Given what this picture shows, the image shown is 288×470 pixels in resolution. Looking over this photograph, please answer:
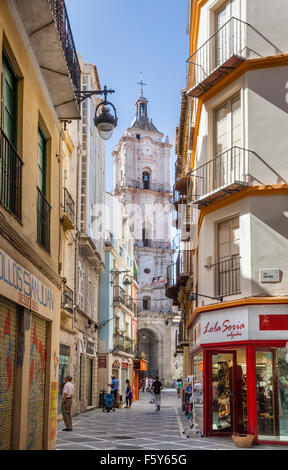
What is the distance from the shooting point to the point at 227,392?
15992 millimetres

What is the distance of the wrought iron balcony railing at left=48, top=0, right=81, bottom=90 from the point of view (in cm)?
996

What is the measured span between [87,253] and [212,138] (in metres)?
12.0

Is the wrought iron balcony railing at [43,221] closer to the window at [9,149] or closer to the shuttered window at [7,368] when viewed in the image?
the window at [9,149]

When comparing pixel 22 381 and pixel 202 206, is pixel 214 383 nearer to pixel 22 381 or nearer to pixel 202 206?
pixel 202 206

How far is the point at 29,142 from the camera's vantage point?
360 inches

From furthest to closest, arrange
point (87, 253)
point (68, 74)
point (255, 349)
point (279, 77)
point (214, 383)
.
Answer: point (87, 253), point (214, 383), point (279, 77), point (255, 349), point (68, 74)

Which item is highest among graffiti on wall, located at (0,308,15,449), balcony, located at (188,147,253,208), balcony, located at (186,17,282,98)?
balcony, located at (186,17,282,98)

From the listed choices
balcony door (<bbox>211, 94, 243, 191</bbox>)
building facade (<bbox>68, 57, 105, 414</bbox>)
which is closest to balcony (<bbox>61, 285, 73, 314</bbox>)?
building facade (<bbox>68, 57, 105, 414</bbox>)

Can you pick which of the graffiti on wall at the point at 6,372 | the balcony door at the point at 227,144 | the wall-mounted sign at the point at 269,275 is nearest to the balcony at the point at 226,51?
the balcony door at the point at 227,144

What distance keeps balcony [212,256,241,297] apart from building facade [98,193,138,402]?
1923 cm

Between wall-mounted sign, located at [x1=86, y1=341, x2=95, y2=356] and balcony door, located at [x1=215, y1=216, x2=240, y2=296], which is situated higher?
balcony door, located at [x1=215, y1=216, x2=240, y2=296]

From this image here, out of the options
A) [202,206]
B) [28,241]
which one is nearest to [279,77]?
[202,206]

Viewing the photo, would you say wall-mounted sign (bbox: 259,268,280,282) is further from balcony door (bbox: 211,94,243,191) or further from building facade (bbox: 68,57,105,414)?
building facade (bbox: 68,57,105,414)

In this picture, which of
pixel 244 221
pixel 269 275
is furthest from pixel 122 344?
pixel 269 275
